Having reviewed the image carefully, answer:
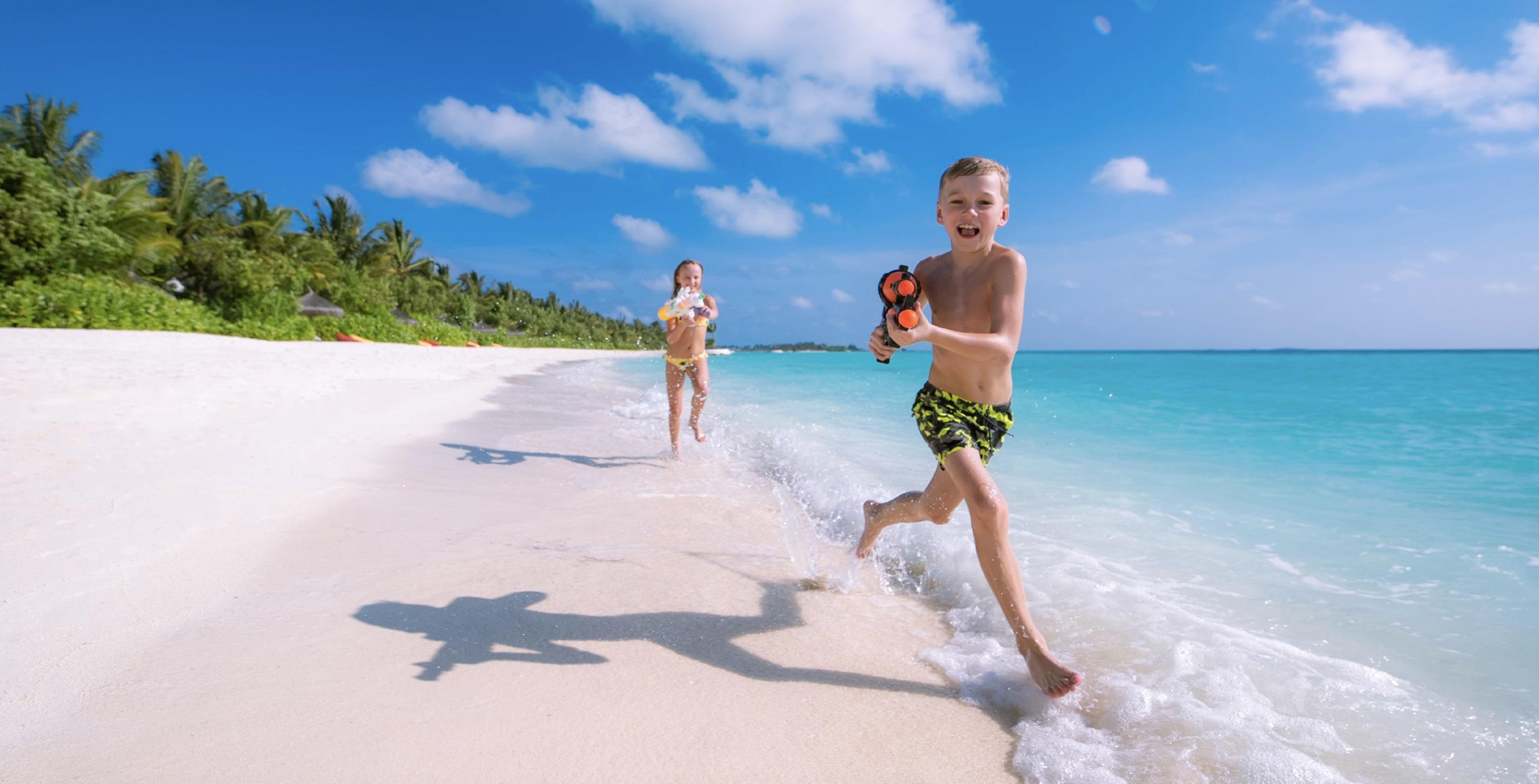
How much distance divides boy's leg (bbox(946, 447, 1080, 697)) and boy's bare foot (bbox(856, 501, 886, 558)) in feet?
2.65

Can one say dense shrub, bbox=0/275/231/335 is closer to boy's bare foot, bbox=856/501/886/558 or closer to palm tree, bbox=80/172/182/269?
palm tree, bbox=80/172/182/269

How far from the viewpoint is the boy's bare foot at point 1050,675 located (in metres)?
2.17

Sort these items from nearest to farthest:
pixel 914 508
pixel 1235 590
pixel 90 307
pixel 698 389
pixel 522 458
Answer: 1. pixel 914 508
2. pixel 1235 590
3. pixel 522 458
4. pixel 698 389
5. pixel 90 307

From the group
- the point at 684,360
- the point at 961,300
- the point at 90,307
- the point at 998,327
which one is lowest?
the point at 684,360

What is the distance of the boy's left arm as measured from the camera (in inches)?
88.2

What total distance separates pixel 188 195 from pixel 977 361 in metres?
41.2

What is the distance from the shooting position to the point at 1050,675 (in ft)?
7.23

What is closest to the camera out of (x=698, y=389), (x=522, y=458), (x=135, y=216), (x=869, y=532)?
(x=869, y=532)

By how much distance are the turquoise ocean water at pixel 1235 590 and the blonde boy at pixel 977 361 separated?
0.29m

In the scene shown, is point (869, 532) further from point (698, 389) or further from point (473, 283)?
point (473, 283)

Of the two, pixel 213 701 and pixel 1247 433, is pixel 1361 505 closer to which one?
pixel 1247 433

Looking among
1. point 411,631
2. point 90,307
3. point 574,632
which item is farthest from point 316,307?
point 574,632

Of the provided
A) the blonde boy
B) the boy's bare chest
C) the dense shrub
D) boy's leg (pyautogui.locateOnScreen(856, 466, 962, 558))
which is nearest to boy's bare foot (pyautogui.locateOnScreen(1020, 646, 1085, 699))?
the blonde boy

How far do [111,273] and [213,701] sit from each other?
27596 mm
